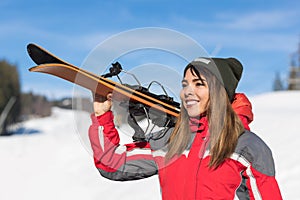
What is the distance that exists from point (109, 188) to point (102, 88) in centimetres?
680

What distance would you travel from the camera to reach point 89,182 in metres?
10.2

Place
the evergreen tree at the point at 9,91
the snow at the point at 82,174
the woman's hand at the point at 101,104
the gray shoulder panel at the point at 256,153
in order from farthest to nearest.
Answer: the evergreen tree at the point at 9,91, the snow at the point at 82,174, the woman's hand at the point at 101,104, the gray shoulder panel at the point at 256,153

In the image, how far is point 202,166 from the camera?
→ 2480 millimetres

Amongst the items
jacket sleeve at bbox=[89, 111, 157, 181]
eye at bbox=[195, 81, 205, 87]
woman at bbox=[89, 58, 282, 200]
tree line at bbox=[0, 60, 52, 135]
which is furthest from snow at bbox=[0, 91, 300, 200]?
tree line at bbox=[0, 60, 52, 135]

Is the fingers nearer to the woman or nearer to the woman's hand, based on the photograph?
the woman's hand

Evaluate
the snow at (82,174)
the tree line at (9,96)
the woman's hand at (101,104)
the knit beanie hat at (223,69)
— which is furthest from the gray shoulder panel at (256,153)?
the tree line at (9,96)

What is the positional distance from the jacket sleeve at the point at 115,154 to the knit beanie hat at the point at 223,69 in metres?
0.66

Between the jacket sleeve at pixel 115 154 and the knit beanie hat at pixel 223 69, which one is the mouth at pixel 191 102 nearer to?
the knit beanie hat at pixel 223 69

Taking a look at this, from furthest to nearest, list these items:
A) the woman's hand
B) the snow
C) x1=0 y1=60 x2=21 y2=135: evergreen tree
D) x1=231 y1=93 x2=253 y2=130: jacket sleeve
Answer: x1=0 y1=60 x2=21 y2=135: evergreen tree < the snow < the woman's hand < x1=231 y1=93 x2=253 y2=130: jacket sleeve

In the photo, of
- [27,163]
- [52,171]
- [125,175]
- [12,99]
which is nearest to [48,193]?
[52,171]

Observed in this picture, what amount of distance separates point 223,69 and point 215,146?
0.43 meters

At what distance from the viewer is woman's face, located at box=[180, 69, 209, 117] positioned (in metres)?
2.45

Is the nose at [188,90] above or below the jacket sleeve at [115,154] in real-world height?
above

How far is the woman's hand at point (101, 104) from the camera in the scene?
2.69 meters
